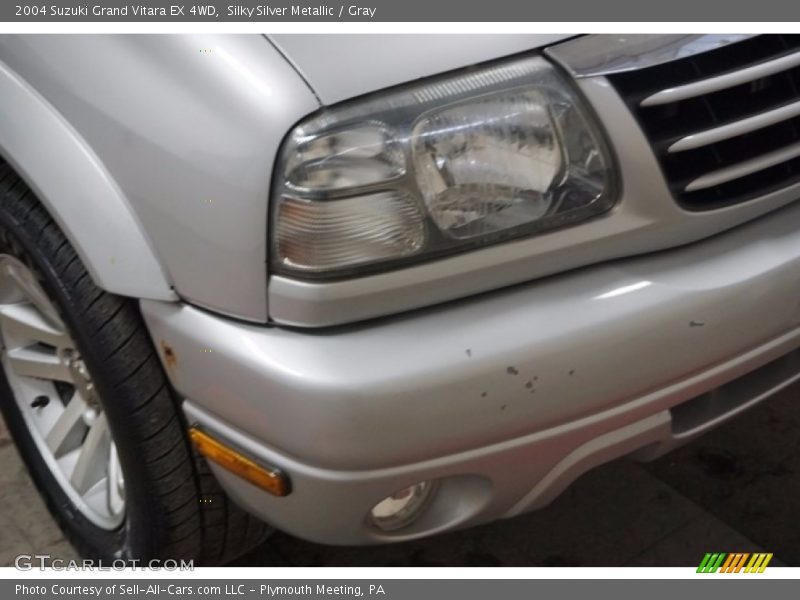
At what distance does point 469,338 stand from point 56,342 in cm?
93

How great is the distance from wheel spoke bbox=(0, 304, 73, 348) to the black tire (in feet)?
0.60

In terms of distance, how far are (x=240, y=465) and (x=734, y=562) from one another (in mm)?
1109

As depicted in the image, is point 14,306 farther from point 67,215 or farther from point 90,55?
point 90,55

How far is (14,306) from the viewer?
1931 millimetres

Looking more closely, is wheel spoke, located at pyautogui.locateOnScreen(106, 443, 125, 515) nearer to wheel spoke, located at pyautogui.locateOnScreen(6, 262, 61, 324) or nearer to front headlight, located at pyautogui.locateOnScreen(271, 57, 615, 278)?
wheel spoke, located at pyautogui.locateOnScreen(6, 262, 61, 324)

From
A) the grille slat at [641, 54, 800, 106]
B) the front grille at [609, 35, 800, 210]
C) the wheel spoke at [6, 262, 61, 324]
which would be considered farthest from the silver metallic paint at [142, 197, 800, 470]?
the wheel spoke at [6, 262, 61, 324]

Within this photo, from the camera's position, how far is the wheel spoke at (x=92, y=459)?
187cm

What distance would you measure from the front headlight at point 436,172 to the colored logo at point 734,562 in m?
0.95

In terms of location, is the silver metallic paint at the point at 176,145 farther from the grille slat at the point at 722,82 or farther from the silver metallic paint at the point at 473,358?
the grille slat at the point at 722,82

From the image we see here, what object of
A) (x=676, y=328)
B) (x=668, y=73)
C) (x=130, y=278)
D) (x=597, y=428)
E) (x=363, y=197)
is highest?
(x=668, y=73)

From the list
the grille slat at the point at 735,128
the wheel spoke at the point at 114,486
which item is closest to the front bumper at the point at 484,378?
the grille slat at the point at 735,128

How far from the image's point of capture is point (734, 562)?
1.96 m

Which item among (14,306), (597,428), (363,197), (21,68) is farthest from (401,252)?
(14,306)

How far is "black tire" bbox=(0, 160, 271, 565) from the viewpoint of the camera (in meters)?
1.49
